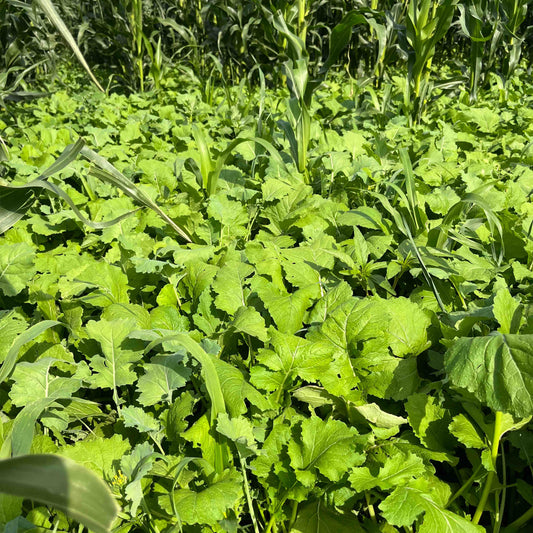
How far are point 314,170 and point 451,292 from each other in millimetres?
1235

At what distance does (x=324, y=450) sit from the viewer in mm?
915

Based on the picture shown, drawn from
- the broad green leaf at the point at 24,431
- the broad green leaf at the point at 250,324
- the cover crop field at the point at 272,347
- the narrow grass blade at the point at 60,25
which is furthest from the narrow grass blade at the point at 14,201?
the broad green leaf at the point at 250,324

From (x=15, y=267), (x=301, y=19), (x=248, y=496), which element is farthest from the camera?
(x=301, y=19)

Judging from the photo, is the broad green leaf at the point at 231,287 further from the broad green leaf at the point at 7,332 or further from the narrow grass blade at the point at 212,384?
the broad green leaf at the point at 7,332

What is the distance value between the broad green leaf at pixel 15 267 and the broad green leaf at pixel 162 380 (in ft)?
1.92

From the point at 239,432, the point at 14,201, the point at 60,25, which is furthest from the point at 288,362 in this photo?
the point at 60,25

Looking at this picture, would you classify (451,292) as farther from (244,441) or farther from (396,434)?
(244,441)

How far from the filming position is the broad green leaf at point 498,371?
2.50 feet

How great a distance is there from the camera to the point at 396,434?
106cm

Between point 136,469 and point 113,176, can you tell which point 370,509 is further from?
point 113,176

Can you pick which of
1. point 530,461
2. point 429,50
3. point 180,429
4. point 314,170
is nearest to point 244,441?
point 180,429

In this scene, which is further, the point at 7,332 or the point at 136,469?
the point at 7,332

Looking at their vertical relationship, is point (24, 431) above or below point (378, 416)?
above

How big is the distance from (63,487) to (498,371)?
722 millimetres
